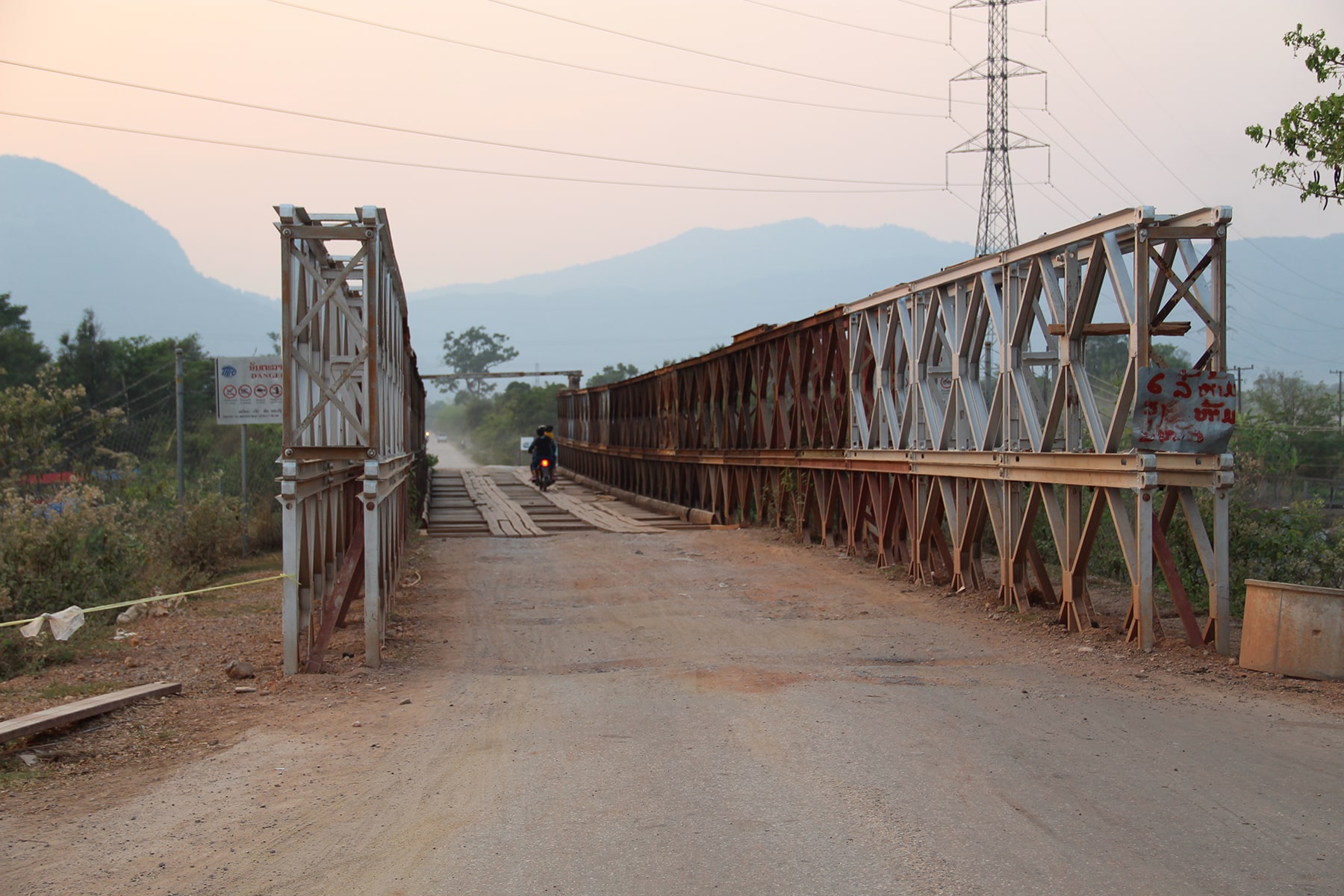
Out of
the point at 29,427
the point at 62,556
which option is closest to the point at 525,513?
the point at 29,427

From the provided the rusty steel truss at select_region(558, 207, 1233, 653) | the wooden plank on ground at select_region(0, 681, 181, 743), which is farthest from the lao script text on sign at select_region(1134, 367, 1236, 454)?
the wooden plank on ground at select_region(0, 681, 181, 743)

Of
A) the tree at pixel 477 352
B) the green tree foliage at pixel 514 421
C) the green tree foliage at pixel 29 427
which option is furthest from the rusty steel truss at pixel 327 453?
the tree at pixel 477 352

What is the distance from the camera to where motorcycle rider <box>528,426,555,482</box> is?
35094mm

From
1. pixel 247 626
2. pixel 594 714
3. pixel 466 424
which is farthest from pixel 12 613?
pixel 466 424

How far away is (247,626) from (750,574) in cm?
613

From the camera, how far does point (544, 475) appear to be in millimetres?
34781

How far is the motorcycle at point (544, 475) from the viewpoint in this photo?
34625 millimetres

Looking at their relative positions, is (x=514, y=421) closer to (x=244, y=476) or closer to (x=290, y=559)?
(x=244, y=476)

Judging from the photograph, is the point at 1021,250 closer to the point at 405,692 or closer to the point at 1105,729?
the point at 1105,729

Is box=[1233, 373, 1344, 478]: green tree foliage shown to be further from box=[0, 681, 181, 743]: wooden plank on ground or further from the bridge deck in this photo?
box=[0, 681, 181, 743]: wooden plank on ground

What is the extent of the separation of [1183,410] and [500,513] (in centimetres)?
1785

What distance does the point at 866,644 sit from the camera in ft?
30.2

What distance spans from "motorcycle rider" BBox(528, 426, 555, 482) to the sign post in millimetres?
18376

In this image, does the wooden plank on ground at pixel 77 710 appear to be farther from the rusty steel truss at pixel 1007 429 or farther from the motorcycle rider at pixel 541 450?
the motorcycle rider at pixel 541 450
